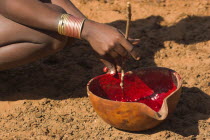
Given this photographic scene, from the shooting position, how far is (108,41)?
2.55m

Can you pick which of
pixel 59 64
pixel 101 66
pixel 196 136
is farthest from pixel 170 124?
pixel 59 64

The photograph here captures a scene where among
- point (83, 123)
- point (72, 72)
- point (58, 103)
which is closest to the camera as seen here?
point (83, 123)

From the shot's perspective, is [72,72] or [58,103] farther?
[72,72]

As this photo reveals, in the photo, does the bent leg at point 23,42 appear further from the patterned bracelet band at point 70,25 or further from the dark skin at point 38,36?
the patterned bracelet band at point 70,25

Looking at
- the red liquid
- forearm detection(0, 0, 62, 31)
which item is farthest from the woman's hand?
the red liquid

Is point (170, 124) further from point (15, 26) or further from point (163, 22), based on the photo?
point (163, 22)

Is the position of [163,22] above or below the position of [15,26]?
below

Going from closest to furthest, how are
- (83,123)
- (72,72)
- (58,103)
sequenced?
(83,123) → (58,103) → (72,72)

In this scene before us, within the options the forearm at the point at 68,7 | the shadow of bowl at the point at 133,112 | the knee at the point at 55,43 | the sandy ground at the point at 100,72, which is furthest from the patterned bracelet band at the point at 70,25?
the sandy ground at the point at 100,72

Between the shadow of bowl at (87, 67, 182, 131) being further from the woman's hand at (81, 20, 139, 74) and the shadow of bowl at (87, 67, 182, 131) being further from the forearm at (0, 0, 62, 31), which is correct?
the forearm at (0, 0, 62, 31)

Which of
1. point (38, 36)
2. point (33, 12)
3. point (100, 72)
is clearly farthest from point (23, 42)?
point (100, 72)

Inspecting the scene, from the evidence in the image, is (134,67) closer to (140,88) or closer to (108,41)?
(140,88)

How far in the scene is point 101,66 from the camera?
142 inches

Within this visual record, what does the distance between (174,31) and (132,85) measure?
3.77 ft
